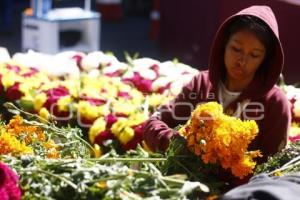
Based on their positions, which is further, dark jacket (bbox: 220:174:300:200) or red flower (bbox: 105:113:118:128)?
red flower (bbox: 105:113:118:128)

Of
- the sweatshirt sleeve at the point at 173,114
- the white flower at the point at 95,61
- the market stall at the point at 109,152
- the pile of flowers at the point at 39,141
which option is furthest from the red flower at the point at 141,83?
the pile of flowers at the point at 39,141

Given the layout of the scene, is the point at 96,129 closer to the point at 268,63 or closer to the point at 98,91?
the point at 98,91

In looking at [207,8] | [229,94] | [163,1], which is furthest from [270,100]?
[163,1]

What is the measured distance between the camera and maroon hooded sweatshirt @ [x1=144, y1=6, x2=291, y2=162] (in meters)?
1.81

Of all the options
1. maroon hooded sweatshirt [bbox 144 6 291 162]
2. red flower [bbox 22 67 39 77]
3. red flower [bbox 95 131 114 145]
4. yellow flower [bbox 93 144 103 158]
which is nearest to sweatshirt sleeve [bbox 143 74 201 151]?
maroon hooded sweatshirt [bbox 144 6 291 162]

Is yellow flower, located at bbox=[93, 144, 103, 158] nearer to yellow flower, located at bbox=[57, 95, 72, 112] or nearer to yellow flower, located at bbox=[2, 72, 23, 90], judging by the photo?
yellow flower, located at bbox=[57, 95, 72, 112]

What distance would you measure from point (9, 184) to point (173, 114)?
0.84 metres

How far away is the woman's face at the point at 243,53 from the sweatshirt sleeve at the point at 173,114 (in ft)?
0.62

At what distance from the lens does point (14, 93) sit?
9.42 ft

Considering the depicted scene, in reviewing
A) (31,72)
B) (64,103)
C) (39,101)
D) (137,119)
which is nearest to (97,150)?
(137,119)

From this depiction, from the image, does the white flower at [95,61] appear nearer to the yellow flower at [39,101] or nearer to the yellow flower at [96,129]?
the yellow flower at [39,101]

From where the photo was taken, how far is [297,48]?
4.11m

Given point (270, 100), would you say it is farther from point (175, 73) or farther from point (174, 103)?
point (175, 73)

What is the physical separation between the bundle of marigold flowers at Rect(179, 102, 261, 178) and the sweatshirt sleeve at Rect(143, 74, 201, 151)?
0.39 m
